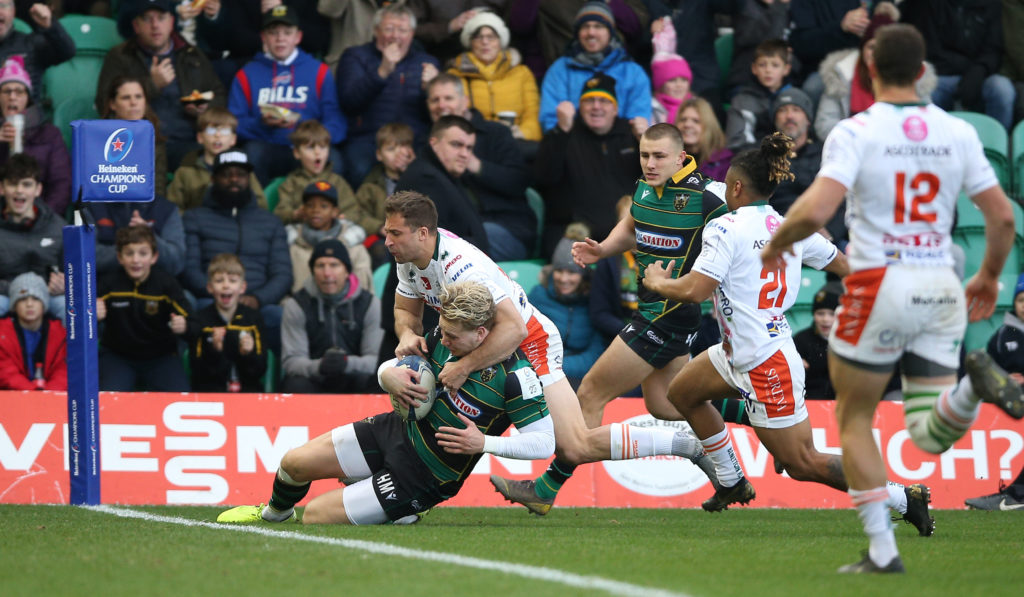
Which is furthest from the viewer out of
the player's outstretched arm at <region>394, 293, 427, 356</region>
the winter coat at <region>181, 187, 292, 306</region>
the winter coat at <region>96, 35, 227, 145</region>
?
the winter coat at <region>96, 35, 227, 145</region>

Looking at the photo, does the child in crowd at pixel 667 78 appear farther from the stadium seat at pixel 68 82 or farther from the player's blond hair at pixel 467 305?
the player's blond hair at pixel 467 305

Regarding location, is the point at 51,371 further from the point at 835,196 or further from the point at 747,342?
the point at 835,196

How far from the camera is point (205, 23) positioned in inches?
564

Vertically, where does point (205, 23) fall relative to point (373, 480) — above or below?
above

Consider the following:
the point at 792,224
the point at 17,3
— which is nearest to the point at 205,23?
the point at 17,3

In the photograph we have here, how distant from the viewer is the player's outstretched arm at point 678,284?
22.9 feet

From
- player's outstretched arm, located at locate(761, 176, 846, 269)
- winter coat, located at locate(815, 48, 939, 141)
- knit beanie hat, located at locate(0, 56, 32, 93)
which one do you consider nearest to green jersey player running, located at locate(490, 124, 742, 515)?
player's outstretched arm, located at locate(761, 176, 846, 269)

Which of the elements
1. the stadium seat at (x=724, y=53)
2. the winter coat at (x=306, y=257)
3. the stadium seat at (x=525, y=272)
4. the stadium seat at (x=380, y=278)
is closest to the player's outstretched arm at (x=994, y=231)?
the stadium seat at (x=525, y=272)

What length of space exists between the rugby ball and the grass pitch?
656 millimetres

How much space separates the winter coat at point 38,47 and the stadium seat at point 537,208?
15.7 ft

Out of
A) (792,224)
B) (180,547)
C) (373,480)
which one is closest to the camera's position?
(792,224)

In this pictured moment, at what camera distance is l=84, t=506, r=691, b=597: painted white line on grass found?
5.09m

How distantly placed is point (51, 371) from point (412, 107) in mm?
4587

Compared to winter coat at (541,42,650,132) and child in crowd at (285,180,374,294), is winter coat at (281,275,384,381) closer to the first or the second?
child in crowd at (285,180,374,294)
